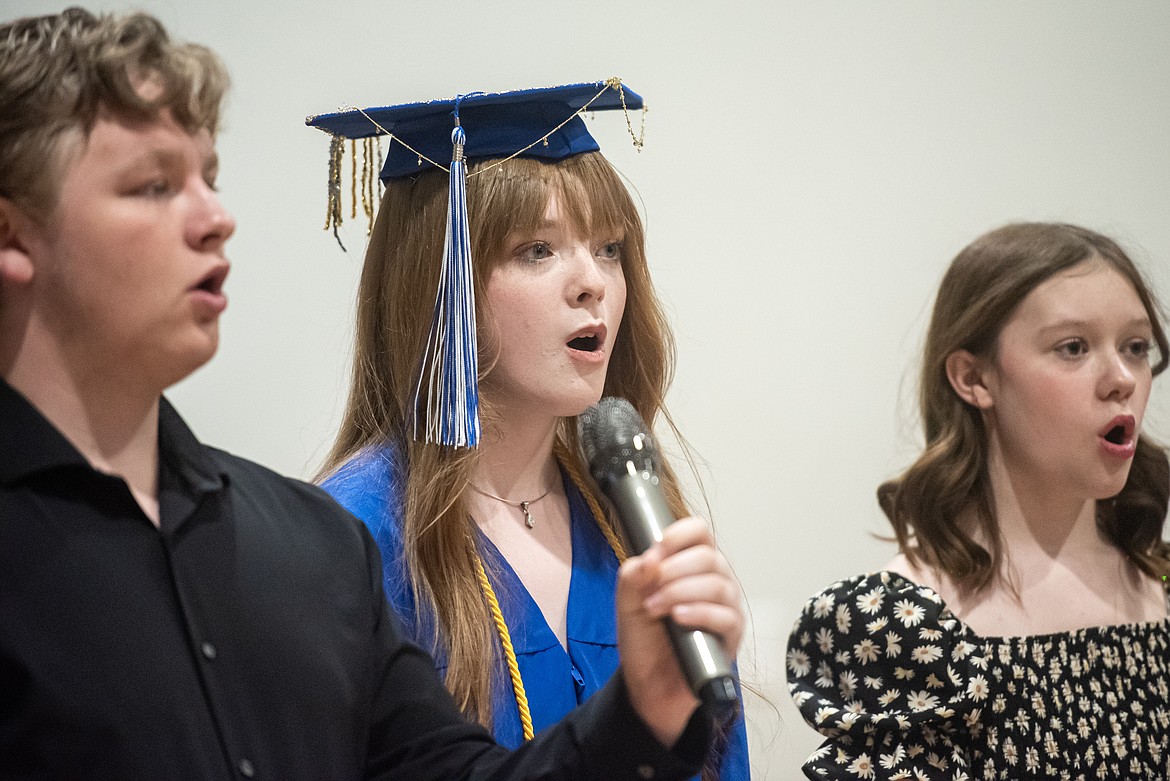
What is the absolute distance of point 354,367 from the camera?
5.36ft

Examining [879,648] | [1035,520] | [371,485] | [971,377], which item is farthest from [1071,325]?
[371,485]

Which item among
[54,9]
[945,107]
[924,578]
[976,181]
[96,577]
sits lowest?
[924,578]

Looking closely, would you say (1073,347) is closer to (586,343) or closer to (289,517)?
(586,343)

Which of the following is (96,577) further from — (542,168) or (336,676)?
(542,168)

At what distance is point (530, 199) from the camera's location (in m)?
1.52

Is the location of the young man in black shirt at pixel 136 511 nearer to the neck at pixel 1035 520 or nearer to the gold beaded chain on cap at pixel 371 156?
the gold beaded chain on cap at pixel 371 156

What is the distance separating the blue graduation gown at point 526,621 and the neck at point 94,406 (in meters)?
0.50

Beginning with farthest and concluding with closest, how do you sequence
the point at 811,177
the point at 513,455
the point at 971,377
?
the point at 811,177 < the point at 971,377 < the point at 513,455

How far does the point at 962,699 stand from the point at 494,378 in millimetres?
799

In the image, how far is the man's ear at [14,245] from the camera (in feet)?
2.87

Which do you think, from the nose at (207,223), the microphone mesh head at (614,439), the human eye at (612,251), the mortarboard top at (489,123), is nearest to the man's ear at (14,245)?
the nose at (207,223)

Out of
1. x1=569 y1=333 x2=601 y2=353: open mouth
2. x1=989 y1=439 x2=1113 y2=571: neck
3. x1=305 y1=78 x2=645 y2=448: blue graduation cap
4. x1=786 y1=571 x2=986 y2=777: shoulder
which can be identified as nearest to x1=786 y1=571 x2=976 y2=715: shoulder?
x1=786 y1=571 x2=986 y2=777: shoulder

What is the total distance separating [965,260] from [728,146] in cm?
73

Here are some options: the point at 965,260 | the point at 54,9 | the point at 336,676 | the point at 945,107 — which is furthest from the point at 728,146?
the point at 336,676
